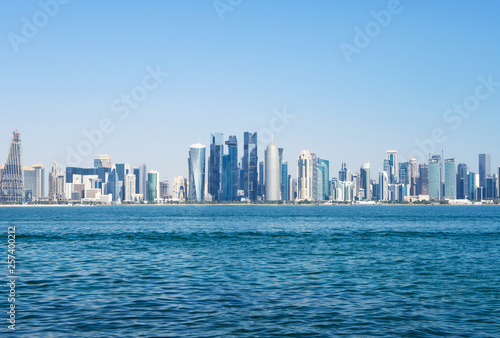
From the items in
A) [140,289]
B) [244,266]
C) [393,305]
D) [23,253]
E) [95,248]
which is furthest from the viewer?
[95,248]

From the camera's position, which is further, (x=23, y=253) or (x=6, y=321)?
(x=23, y=253)

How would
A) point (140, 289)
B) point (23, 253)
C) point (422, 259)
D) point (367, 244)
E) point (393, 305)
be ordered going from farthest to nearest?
1. point (367, 244)
2. point (23, 253)
3. point (422, 259)
4. point (140, 289)
5. point (393, 305)

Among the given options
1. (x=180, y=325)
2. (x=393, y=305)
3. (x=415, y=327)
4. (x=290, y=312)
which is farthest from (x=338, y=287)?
(x=180, y=325)

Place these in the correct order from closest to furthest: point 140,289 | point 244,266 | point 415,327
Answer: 1. point 415,327
2. point 140,289
3. point 244,266

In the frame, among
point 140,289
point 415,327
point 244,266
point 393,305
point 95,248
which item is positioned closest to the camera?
point 415,327

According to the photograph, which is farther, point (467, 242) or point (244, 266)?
point (467, 242)

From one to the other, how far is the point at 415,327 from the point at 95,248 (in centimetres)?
4731

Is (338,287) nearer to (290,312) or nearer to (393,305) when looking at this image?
(393,305)

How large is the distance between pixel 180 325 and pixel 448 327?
12.3m

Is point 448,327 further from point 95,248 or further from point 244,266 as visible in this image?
point 95,248

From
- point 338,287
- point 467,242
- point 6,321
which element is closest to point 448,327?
point 338,287

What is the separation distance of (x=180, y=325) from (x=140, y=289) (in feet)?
33.7

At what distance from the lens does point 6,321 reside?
2548cm

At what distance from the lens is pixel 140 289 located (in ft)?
112
